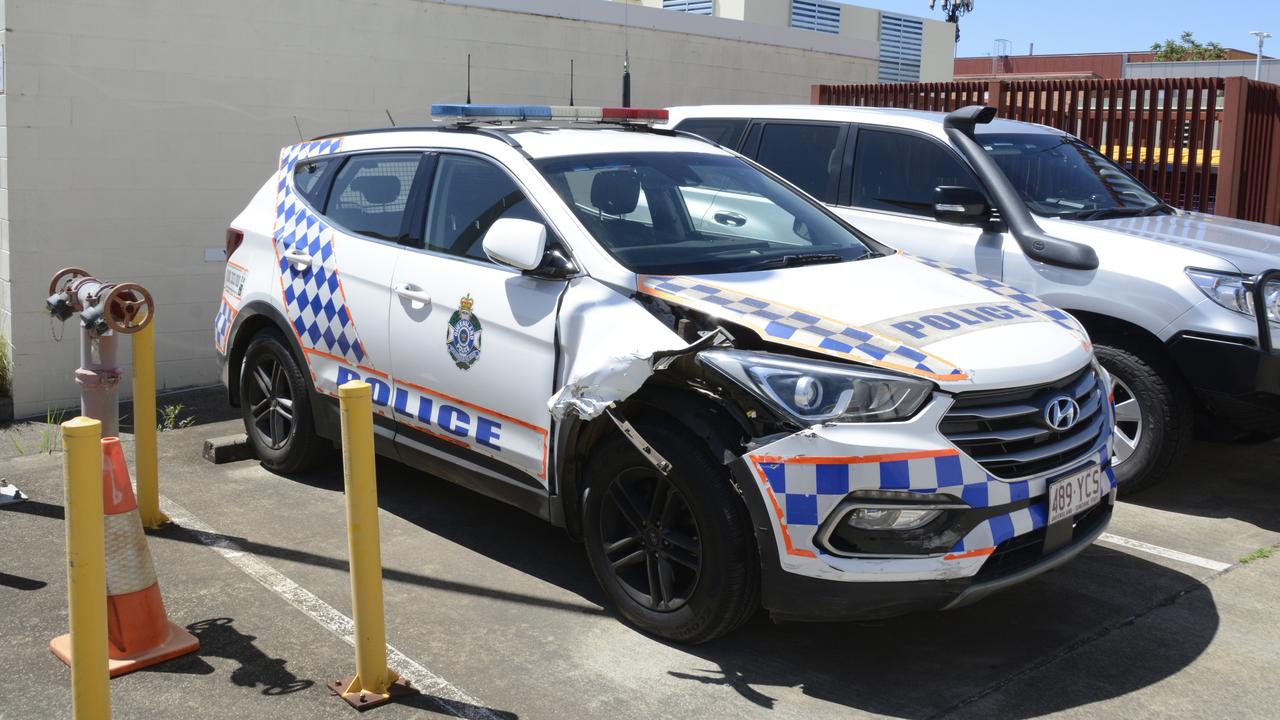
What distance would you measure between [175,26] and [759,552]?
19.8 ft

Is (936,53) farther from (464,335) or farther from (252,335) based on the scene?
(464,335)

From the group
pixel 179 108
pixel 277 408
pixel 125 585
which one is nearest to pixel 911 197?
pixel 277 408

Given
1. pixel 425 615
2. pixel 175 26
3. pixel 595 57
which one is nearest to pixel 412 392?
pixel 425 615

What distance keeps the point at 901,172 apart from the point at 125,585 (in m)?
4.56

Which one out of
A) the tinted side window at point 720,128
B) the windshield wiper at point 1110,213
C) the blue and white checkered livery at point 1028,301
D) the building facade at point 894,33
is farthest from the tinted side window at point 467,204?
the building facade at point 894,33

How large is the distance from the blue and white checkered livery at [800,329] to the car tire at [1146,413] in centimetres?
241

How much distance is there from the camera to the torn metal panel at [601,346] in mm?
3996

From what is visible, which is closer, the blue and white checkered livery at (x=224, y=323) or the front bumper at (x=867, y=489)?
the front bumper at (x=867, y=489)

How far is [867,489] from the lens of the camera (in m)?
3.63

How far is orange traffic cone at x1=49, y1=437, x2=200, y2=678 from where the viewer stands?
399 cm

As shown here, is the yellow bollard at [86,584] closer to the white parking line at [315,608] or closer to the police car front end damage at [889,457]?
the white parking line at [315,608]

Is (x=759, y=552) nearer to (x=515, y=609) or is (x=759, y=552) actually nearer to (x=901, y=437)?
(x=901, y=437)

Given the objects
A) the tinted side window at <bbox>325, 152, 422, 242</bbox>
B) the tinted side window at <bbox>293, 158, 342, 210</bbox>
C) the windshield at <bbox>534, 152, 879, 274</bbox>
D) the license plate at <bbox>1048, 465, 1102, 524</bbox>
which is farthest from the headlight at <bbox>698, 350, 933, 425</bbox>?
the tinted side window at <bbox>293, 158, 342, 210</bbox>

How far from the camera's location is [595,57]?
33.9 feet
